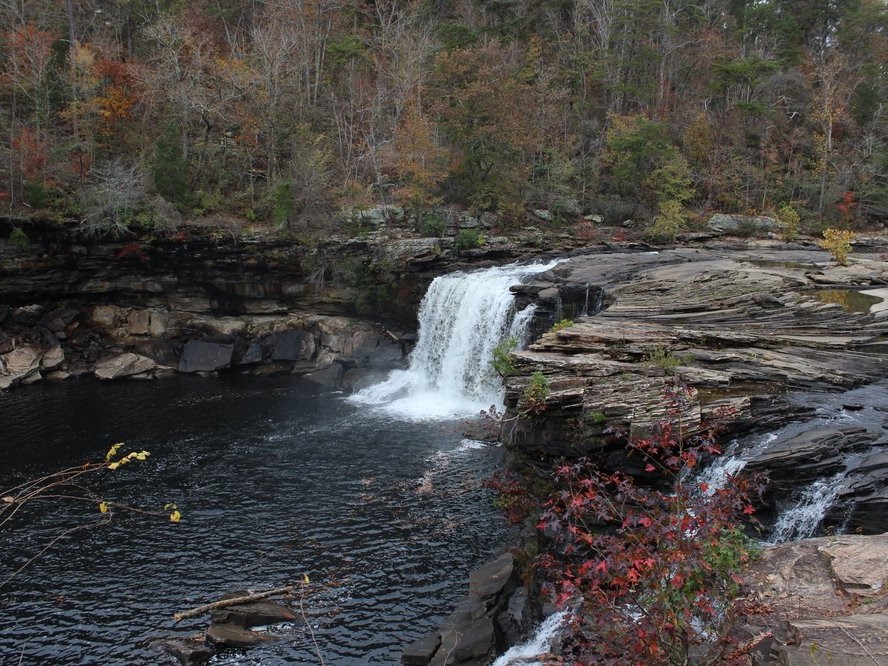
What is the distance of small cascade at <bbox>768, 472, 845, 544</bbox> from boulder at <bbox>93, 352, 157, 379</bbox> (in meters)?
25.1

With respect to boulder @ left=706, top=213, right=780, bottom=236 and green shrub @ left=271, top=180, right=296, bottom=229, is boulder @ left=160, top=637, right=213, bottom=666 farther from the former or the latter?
boulder @ left=706, top=213, right=780, bottom=236

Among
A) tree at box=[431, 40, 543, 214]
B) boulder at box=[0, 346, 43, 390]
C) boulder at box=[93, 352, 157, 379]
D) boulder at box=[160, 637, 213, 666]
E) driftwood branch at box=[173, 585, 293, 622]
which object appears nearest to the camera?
boulder at box=[160, 637, 213, 666]

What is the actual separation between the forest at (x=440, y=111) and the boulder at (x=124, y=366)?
5622mm

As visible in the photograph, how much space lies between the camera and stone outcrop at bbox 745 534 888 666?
5.24 m

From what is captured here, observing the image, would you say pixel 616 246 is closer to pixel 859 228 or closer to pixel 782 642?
pixel 859 228

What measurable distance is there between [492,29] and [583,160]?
12.8 m

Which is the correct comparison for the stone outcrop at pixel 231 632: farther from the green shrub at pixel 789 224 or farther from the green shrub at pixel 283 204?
the green shrub at pixel 789 224

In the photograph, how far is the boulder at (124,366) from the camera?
26031 mm

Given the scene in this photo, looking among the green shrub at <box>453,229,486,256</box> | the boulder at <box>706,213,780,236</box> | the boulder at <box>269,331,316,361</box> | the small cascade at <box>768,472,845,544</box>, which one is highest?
the boulder at <box>706,213,780,236</box>

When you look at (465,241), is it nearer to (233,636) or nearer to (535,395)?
(535,395)

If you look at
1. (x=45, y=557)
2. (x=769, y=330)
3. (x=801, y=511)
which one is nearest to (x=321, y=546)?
(x=45, y=557)

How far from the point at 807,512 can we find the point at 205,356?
24.2 metres

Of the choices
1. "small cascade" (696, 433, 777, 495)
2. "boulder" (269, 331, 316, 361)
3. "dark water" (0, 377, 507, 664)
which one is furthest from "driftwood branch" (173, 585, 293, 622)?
"boulder" (269, 331, 316, 361)

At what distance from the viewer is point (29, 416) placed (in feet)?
70.5
